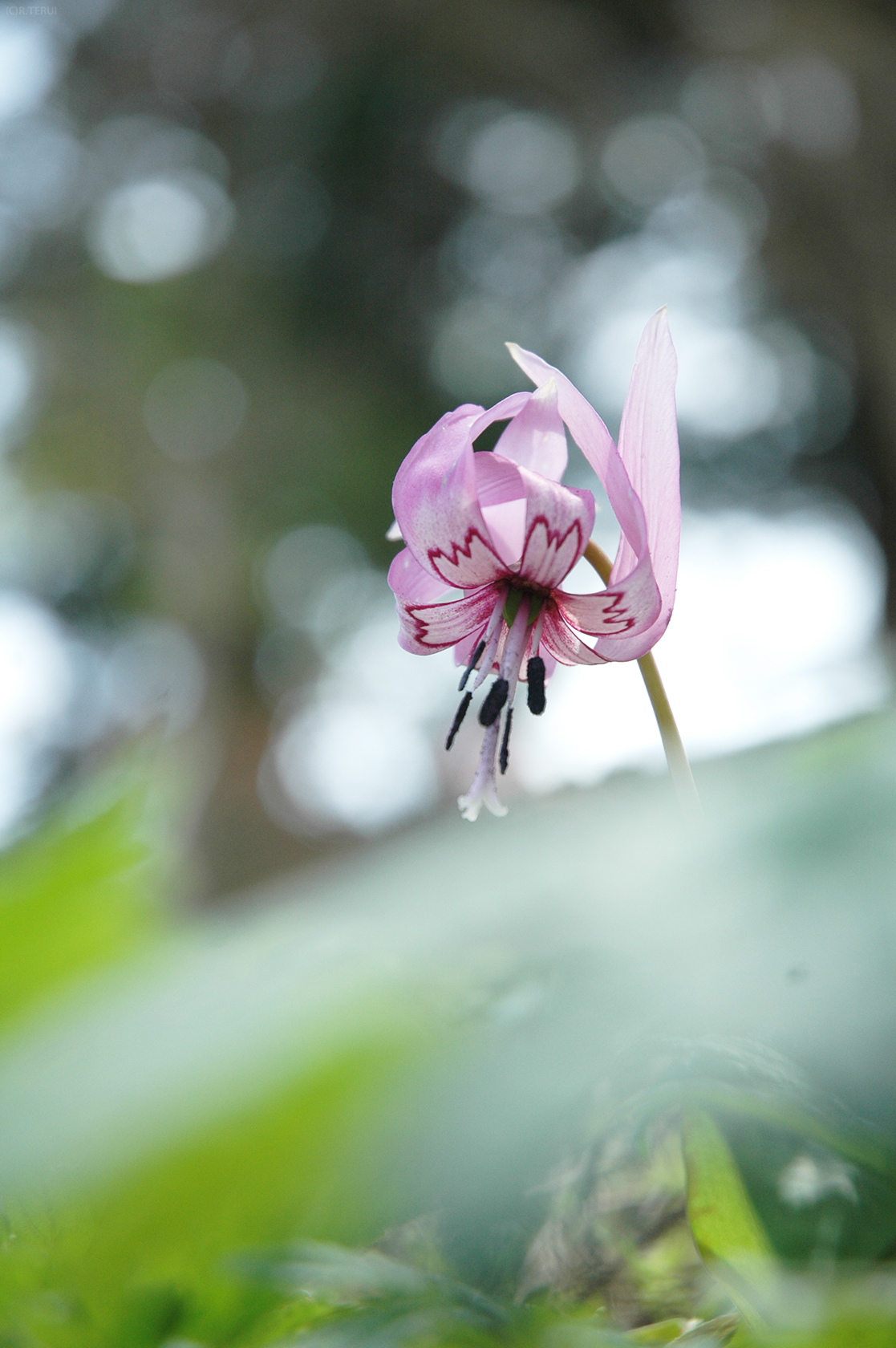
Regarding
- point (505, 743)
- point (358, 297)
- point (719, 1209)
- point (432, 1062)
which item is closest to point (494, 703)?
point (505, 743)

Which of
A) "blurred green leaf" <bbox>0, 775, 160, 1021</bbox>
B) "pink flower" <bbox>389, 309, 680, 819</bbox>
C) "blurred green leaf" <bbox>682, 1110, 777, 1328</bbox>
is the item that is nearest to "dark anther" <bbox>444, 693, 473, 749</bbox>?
"pink flower" <bbox>389, 309, 680, 819</bbox>

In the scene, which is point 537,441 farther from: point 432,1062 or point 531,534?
point 432,1062

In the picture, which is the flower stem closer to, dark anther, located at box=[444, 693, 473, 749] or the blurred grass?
the blurred grass

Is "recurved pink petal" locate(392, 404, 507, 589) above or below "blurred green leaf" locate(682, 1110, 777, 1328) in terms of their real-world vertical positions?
above

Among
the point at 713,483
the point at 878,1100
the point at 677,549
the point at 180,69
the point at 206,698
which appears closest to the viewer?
the point at 878,1100

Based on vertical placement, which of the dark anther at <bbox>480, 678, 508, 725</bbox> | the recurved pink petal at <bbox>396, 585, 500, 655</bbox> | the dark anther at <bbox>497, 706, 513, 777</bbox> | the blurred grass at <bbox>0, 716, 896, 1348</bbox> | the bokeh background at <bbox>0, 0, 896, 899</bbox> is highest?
the bokeh background at <bbox>0, 0, 896, 899</bbox>

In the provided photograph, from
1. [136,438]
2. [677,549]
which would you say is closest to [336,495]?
[136,438]

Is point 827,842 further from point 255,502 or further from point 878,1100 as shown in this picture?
point 255,502
